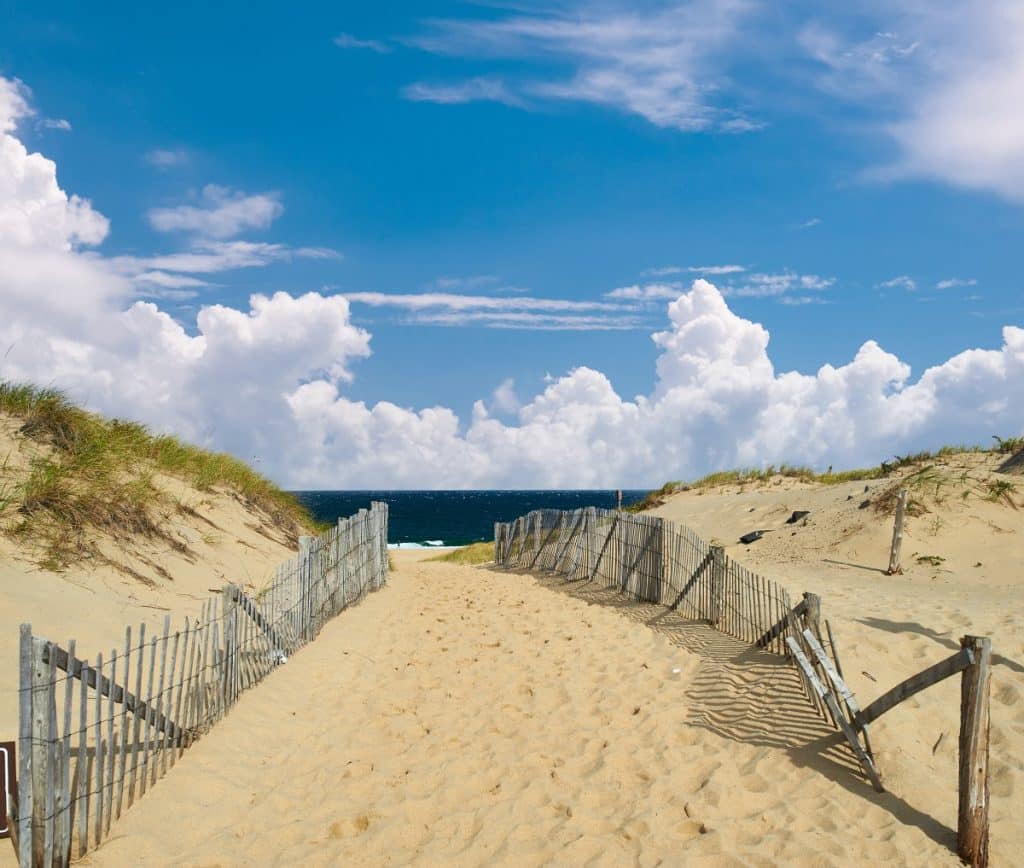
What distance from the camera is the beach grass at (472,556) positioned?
24.3 m

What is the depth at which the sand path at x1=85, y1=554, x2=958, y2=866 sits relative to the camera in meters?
4.38

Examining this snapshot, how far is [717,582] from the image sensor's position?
9266mm

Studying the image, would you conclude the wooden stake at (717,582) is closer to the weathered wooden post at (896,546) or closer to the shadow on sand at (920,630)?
the shadow on sand at (920,630)

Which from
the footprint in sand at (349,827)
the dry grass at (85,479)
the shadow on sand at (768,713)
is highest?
the dry grass at (85,479)

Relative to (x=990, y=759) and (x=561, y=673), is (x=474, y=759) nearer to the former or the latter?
(x=561, y=673)

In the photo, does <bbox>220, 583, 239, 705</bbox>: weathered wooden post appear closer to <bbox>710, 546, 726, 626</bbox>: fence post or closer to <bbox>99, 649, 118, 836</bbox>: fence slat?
<bbox>99, 649, 118, 836</bbox>: fence slat

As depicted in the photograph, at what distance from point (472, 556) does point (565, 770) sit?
19.6 m

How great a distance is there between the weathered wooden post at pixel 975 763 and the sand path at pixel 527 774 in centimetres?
17

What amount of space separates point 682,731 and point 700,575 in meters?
3.95

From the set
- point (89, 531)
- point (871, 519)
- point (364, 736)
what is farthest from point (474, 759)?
point (871, 519)

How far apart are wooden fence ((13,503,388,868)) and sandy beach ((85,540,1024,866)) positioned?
0.21 m

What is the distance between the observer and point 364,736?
20.5 ft

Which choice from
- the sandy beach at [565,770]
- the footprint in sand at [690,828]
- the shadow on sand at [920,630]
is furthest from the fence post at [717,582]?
the footprint in sand at [690,828]

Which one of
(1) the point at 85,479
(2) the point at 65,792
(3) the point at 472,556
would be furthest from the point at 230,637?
(3) the point at 472,556
